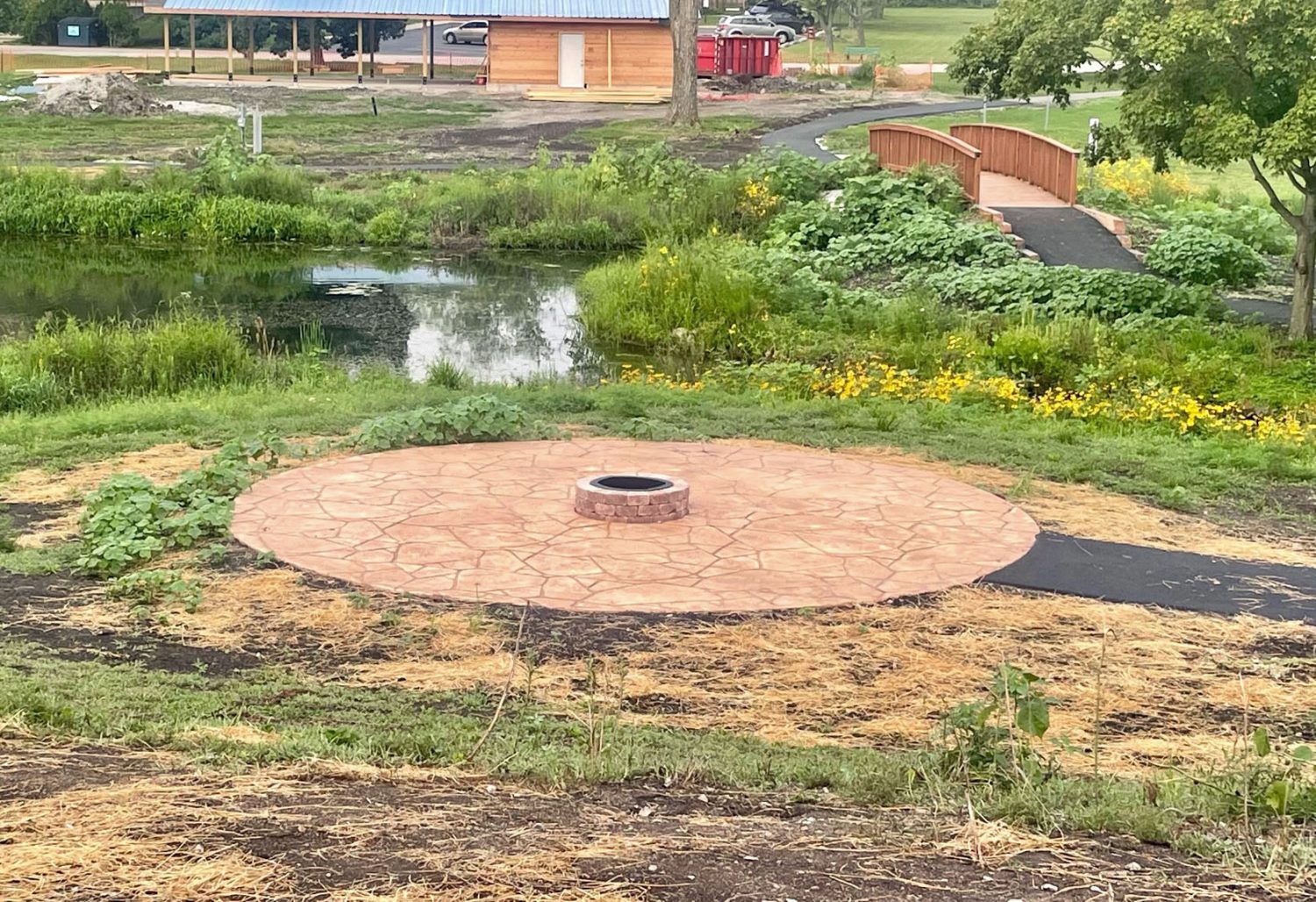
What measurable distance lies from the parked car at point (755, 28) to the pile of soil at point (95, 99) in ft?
75.8

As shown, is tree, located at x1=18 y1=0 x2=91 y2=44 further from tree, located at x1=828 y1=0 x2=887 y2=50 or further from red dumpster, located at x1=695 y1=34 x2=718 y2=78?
tree, located at x1=828 y1=0 x2=887 y2=50

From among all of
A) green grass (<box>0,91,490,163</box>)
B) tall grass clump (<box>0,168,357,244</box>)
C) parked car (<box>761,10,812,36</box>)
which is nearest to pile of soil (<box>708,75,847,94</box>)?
green grass (<box>0,91,490,163</box>)

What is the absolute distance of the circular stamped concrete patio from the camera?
9344 mm

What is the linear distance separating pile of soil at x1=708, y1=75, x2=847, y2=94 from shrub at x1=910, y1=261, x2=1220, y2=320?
3595cm

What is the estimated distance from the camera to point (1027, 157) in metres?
30.9

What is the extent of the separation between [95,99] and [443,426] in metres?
38.0

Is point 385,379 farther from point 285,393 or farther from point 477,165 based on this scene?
point 477,165

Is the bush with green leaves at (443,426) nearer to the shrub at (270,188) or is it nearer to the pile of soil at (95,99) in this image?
the shrub at (270,188)

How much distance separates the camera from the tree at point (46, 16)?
2640 inches

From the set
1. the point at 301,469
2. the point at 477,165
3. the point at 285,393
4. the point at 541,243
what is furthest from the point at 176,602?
the point at 477,165

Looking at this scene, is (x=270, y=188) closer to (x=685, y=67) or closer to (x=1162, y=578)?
(x=685, y=67)

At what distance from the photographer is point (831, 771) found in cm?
627

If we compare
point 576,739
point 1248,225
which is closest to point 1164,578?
point 576,739

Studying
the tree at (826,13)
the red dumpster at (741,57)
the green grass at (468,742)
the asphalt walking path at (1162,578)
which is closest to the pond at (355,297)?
the asphalt walking path at (1162,578)
